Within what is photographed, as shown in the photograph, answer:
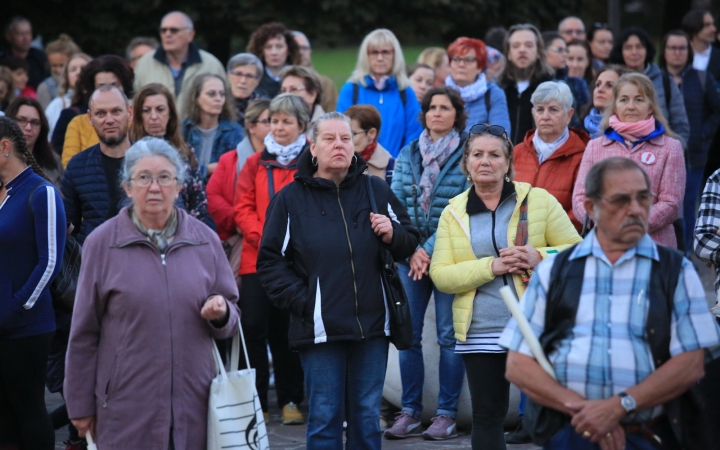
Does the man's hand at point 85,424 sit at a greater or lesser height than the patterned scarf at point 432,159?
lesser

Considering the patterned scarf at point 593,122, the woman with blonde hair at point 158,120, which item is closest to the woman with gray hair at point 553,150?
the patterned scarf at point 593,122

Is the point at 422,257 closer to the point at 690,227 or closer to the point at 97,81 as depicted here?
the point at 97,81

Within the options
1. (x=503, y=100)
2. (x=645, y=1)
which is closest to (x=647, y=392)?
(x=503, y=100)

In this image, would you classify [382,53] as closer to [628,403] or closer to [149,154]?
[149,154]

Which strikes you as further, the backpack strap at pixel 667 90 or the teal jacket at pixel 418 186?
the backpack strap at pixel 667 90

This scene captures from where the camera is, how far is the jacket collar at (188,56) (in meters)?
10.6

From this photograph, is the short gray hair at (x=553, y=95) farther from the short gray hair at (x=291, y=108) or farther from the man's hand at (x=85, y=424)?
the man's hand at (x=85, y=424)

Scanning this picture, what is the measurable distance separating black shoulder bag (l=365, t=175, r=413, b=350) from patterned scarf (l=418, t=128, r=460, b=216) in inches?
55.6

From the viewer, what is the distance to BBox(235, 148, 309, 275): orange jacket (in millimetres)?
7574

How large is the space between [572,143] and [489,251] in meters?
1.83

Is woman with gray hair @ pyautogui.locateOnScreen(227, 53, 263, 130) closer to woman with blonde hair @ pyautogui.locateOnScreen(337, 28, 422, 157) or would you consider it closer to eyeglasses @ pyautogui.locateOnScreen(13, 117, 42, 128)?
woman with blonde hair @ pyautogui.locateOnScreen(337, 28, 422, 157)

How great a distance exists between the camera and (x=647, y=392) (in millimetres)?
4062

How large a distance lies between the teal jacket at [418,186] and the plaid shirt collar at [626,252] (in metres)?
2.75

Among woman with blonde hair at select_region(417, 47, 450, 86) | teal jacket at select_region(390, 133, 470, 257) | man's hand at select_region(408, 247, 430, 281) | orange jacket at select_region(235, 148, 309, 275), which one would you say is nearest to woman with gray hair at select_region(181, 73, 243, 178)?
orange jacket at select_region(235, 148, 309, 275)
